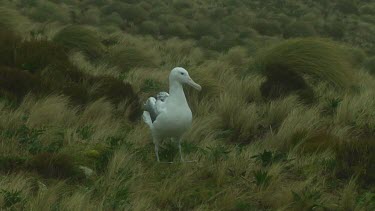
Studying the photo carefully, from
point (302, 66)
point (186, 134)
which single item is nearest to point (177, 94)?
point (186, 134)

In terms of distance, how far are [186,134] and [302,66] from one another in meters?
2.95

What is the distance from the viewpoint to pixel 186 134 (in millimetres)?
6352

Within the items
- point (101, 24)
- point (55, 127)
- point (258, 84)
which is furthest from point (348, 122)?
point (101, 24)

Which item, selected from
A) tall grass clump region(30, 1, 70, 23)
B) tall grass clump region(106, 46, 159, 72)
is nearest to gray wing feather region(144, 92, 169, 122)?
tall grass clump region(106, 46, 159, 72)

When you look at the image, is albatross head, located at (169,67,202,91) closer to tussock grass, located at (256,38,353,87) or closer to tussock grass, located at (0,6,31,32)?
tussock grass, located at (256,38,353,87)

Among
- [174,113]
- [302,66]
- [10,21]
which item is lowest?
[10,21]

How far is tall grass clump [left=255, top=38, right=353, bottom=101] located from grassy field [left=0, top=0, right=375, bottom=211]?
0.02 m

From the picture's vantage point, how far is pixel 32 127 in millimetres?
5793

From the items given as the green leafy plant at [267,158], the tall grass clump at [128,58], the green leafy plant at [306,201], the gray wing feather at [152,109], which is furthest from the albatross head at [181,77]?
the tall grass clump at [128,58]

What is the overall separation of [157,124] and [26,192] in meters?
1.42

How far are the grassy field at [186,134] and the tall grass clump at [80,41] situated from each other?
0.02 metres

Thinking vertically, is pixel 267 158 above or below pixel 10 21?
above

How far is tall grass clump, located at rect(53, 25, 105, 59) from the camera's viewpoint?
10.5m

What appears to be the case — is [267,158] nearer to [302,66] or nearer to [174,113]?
[174,113]
